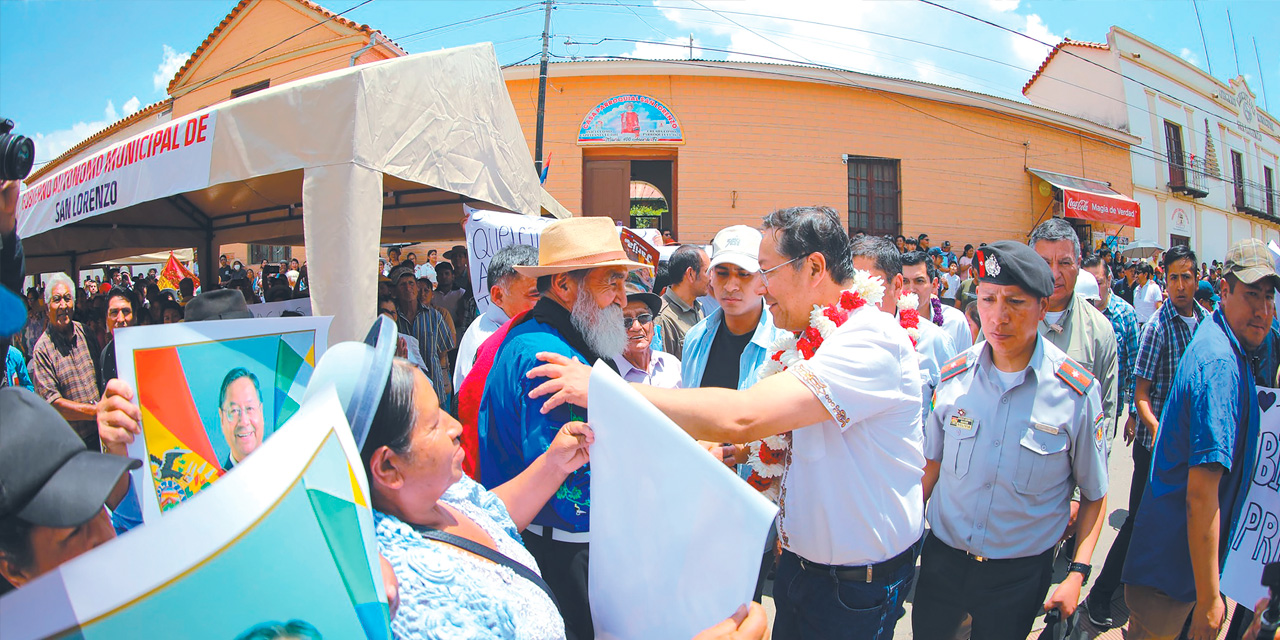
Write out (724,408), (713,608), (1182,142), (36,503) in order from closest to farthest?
(36,503)
(713,608)
(724,408)
(1182,142)

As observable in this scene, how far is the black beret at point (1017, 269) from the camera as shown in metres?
2.40

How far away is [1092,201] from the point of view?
18297 millimetres

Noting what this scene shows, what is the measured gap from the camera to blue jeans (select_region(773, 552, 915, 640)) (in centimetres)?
192

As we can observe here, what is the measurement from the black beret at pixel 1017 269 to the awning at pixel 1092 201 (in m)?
18.2

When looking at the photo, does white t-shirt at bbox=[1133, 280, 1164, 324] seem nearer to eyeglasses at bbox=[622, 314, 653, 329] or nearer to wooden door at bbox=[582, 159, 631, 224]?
wooden door at bbox=[582, 159, 631, 224]

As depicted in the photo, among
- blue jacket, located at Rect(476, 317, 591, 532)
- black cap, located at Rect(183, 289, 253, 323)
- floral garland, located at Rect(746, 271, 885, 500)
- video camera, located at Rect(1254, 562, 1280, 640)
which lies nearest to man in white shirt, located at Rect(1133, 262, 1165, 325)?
video camera, located at Rect(1254, 562, 1280, 640)

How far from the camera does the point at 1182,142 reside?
76.3 ft

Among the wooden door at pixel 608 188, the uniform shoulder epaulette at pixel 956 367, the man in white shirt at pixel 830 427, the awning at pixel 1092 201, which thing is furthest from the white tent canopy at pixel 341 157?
the awning at pixel 1092 201

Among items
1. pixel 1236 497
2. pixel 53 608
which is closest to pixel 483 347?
pixel 53 608

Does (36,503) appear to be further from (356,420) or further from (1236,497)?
(1236,497)

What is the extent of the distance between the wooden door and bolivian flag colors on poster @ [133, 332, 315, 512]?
12.6 meters

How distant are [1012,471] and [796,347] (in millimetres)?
964

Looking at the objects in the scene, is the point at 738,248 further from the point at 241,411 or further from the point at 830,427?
the point at 241,411

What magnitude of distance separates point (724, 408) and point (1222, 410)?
1.95 meters
